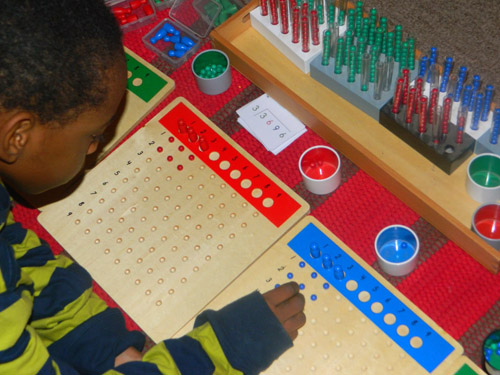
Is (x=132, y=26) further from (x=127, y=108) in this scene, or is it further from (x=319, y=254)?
(x=319, y=254)

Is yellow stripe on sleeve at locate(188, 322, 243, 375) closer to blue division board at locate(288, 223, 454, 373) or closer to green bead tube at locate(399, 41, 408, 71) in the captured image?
blue division board at locate(288, 223, 454, 373)

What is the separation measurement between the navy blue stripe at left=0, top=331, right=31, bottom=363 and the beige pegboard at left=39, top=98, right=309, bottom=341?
0.57 feet

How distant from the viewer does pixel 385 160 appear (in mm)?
1025

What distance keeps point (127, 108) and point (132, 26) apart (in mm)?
194

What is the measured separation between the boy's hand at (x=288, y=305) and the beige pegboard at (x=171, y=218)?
0.24 feet

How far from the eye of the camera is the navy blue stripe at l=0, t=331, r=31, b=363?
82 cm

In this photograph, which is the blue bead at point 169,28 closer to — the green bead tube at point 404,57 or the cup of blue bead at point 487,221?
the green bead tube at point 404,57

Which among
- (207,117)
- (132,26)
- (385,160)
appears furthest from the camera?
(132,26)

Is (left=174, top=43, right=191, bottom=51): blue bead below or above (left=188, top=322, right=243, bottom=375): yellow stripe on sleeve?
above

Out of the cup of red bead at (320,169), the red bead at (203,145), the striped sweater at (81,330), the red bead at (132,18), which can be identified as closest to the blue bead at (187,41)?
the red bead at (132,18)

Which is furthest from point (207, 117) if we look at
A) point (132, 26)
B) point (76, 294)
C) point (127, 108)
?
point (76, 294)

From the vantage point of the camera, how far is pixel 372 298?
95cm

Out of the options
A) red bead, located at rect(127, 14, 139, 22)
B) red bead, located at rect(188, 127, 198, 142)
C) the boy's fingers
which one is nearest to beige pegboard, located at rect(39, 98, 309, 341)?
red bead, located at rect(188, 127, 198, 142)

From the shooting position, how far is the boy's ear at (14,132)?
751 millimetres
